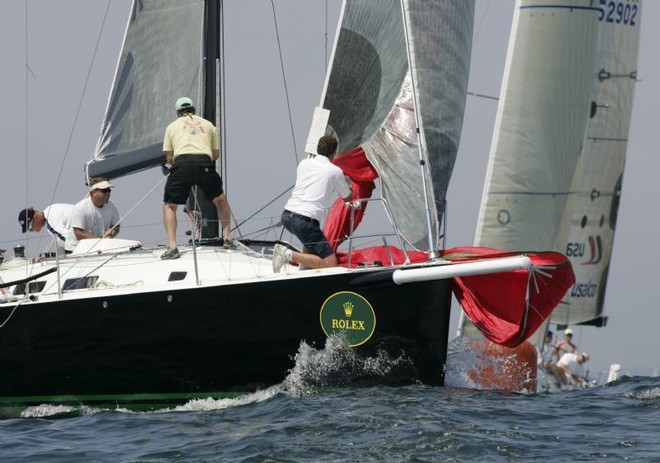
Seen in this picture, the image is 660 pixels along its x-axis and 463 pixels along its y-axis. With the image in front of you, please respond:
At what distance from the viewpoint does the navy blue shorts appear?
11953 mm

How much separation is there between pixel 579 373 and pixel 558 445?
11.4m

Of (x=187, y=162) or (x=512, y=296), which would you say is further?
(x=187, y=162)

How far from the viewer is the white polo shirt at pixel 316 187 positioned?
39.2 feet

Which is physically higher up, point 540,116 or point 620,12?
point 620,12

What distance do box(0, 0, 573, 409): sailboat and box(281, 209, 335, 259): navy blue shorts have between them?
9.4 inches

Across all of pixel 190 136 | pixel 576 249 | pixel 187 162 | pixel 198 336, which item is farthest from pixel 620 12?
pixel 198 336

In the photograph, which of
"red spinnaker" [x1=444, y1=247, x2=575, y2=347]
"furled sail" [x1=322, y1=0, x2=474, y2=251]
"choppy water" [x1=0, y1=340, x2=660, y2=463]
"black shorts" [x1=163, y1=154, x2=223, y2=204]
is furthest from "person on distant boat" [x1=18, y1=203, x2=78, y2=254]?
"red spinnaker" [x1=444, y1=247, x2=575, y2=347]

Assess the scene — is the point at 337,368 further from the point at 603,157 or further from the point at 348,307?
the point at 603,157

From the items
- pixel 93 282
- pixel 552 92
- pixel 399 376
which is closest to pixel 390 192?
pixel 399 376

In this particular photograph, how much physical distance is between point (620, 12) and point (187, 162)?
33.2 ft

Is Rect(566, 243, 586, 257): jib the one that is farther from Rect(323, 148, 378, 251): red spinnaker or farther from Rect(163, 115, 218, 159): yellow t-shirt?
Rect(163, 115, 218, 159): yellow t-shirt

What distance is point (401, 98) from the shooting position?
42.1 ft

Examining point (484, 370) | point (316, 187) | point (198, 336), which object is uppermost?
point (316, 187)

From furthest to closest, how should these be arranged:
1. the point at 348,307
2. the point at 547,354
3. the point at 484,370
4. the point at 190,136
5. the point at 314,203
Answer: the point at 547,354 < the point at 484,370 < the point at 190,136 < the point at 314,203 < the point at 348,307
